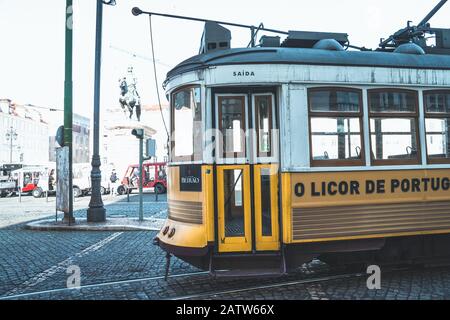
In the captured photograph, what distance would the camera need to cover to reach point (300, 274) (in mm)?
5922

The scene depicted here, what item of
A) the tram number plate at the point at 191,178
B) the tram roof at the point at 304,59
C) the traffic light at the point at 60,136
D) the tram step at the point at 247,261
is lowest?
the tram step at the point at 247,261

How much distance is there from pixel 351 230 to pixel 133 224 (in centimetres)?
728

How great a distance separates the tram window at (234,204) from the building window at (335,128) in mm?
948

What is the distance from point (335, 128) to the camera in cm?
537

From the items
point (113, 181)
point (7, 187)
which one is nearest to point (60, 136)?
point (113, 181)

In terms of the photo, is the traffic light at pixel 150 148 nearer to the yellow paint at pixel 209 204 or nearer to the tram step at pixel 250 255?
the yellow paint at pixel 209 204

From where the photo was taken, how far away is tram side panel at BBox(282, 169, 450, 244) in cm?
518

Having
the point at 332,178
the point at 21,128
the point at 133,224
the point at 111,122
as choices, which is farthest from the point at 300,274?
the point at 21,128

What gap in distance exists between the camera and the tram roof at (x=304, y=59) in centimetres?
529

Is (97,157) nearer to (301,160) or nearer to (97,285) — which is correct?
(97,285)

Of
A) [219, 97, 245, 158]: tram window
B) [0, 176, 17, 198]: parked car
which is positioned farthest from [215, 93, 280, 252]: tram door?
[0, 176, 17, 198]: parked car

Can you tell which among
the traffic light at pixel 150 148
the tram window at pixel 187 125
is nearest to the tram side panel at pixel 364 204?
the tram window at pixel 187 125

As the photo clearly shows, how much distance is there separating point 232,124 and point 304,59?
45.5 inches
